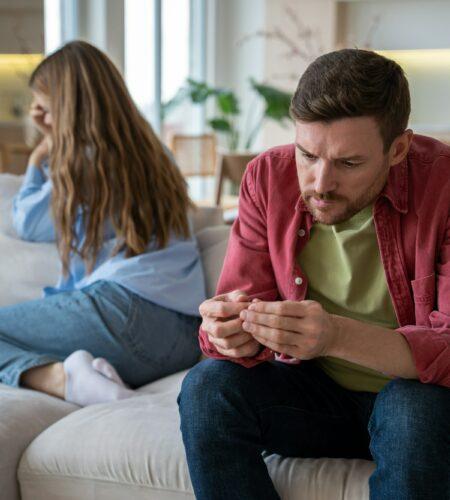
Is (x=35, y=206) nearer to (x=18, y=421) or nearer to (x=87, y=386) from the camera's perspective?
(x=87, y=386)

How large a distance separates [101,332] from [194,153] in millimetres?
4372

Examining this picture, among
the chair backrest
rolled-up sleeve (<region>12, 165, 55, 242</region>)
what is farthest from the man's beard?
the chair backrest

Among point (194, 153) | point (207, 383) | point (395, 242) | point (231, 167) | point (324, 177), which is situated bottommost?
point (194, 153)

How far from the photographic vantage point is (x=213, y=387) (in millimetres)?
1552

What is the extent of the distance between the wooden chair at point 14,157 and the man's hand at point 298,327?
341 cm

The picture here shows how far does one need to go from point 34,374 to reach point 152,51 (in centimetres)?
466

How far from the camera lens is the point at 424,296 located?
158 cm

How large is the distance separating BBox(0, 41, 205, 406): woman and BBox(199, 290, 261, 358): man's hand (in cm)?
70

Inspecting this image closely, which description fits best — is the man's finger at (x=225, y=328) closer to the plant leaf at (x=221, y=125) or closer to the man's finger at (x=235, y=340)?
the man's finger at (x=235, y=340)

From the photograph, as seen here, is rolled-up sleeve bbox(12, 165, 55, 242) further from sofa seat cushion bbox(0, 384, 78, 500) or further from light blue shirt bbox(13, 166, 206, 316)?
sofa seat cushion bbox(0, 384, 78, 500)

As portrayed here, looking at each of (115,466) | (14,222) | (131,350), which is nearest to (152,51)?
(14,222)

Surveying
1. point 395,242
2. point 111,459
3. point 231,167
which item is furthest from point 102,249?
point 231,167

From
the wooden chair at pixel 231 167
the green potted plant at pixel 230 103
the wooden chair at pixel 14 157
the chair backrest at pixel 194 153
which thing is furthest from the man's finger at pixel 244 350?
the green potted plant at pixel 230 103

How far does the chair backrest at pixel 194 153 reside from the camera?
21.1 ft
